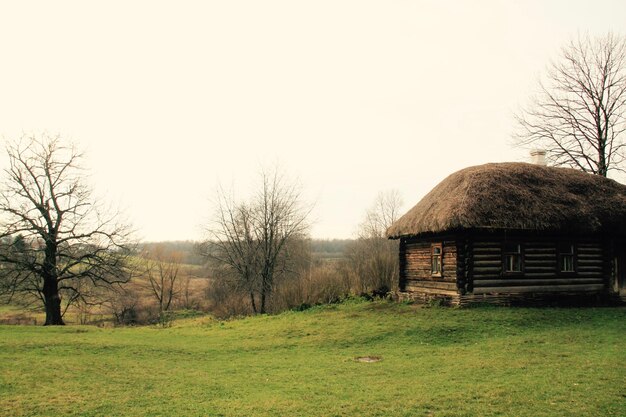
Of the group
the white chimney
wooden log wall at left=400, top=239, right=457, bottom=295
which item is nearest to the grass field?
wooden log wall at left=400, top=239, right=457, bottom=295

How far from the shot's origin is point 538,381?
389 inches

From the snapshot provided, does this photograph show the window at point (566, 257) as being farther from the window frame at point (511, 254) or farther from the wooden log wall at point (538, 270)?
the window frame at point (511, 254)

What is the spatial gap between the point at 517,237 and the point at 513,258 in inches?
36.6

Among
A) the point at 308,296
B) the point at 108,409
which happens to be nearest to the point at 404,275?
the point at 308,296

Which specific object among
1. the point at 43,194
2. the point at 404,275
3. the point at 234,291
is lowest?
the point at 234,291

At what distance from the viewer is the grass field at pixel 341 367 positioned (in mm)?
8703

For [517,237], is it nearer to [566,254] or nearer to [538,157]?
[566,254]

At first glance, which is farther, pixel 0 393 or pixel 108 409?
pixel 0 393

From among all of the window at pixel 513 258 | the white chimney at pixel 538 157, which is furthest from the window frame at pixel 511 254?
the white chimney at pixel 538 157

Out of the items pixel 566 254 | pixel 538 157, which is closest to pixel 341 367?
pixel 566 254

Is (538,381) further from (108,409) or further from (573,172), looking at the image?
(573,172)

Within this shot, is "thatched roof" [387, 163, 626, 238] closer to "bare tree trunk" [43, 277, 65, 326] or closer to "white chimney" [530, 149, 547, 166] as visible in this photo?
"white chimney" [530, 149, 547, 166]

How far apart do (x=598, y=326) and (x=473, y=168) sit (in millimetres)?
9069

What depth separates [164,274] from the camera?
61.5 meters
